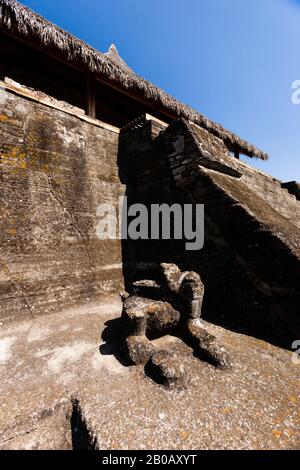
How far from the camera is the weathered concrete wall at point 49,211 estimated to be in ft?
10.9

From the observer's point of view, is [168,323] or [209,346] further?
[168,323]

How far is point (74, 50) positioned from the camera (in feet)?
14.9

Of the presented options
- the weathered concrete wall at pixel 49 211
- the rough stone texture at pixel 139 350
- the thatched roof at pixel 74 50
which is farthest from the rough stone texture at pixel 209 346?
the thatched roof at pixel 74 50

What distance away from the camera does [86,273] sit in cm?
397

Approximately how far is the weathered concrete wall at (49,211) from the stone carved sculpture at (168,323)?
1415 mm

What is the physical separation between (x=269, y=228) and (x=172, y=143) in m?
2.29

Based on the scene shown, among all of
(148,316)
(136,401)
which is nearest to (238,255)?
(148,316)

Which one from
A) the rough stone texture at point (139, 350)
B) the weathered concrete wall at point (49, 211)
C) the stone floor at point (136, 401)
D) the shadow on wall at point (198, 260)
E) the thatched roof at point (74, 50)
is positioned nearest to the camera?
the stone floor at point (136, 401)

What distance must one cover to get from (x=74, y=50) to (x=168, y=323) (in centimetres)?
544

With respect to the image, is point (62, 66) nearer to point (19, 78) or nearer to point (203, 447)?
point (19, 78)

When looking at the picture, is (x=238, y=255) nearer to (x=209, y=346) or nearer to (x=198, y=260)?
(x=198, y=260)

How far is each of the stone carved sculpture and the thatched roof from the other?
468 centimetres

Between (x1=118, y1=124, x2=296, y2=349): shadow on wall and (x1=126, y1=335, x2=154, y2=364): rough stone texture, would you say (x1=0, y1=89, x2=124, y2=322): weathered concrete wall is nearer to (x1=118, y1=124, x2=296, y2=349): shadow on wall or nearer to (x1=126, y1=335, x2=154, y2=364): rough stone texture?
(x1=118, y1=124, x2=296, y2=349): shadow on wall

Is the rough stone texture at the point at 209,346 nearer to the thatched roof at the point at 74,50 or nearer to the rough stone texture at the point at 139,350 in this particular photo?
the rough stone texture at the point at 139,350
